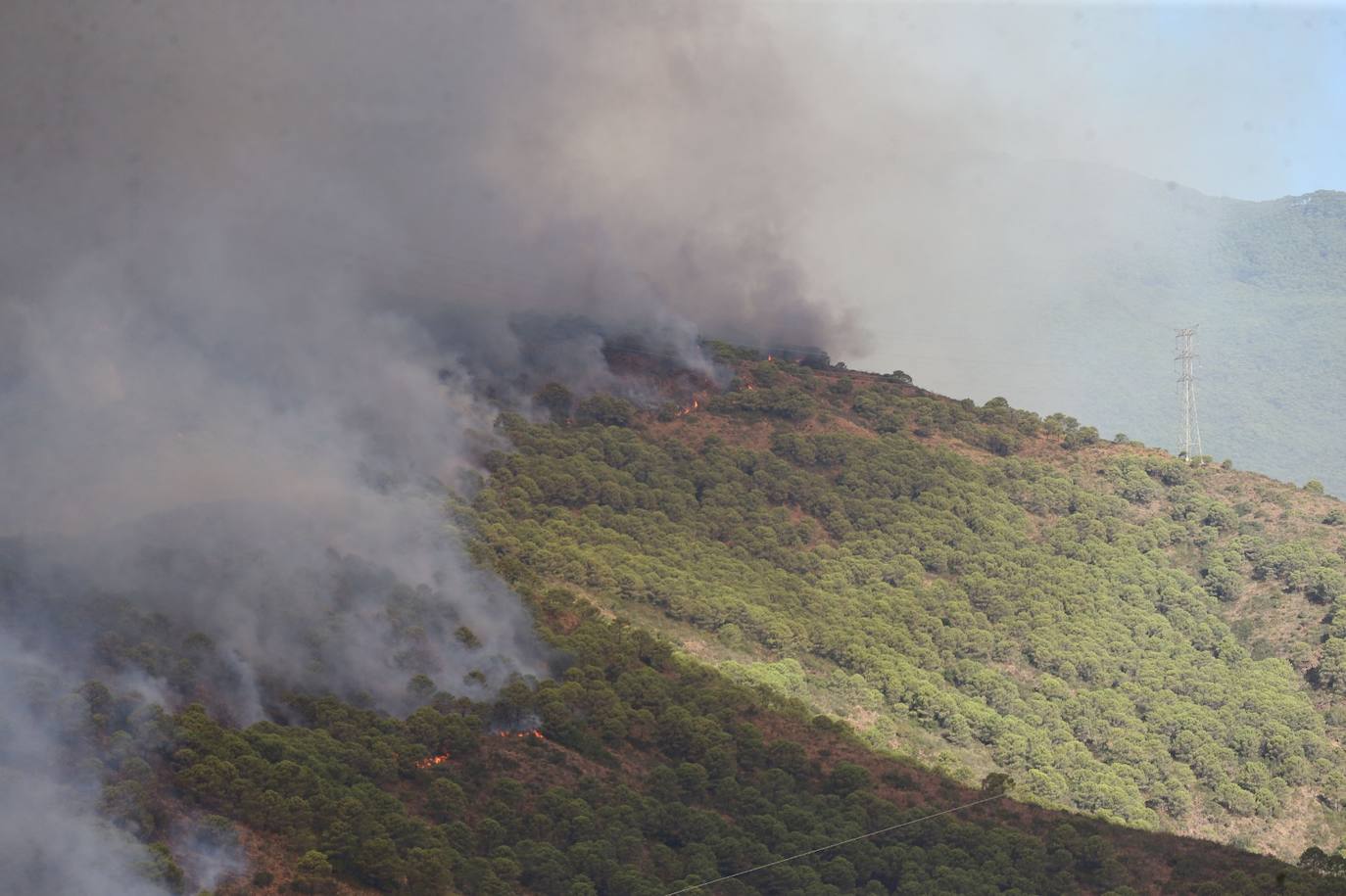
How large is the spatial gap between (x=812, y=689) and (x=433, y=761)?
1077 inches

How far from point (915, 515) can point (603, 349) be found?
86.1ft

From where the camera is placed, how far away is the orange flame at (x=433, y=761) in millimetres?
62975

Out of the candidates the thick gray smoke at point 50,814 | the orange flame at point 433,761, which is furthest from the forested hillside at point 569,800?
the thick gray smoke at point 50,814

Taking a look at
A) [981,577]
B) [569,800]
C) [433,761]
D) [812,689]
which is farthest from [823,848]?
[981,577]

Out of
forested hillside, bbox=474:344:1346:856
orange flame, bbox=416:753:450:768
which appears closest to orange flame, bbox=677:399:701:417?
forested hillside, bbox=474:344:1346:856

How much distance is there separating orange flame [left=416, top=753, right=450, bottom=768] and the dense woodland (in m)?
0.14

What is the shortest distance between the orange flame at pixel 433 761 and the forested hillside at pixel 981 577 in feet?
66.2

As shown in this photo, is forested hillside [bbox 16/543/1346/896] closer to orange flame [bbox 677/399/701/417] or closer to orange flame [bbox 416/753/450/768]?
orange flame [bbox 416/753/450/768]

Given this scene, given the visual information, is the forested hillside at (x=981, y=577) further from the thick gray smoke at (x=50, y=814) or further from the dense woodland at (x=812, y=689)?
the thick gray smoke at (x=50, y=814)

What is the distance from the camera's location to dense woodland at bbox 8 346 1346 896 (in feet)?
189

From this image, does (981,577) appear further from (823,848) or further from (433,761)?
(433,761)

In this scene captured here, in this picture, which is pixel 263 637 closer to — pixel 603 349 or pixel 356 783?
pixel 356 783

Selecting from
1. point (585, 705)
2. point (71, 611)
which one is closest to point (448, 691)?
point (585, 705)

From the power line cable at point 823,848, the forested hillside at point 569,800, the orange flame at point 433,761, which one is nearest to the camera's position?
the forested hillside at point 569,800
